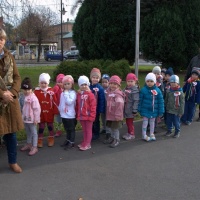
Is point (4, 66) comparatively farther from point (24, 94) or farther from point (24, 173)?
point (24, 173)

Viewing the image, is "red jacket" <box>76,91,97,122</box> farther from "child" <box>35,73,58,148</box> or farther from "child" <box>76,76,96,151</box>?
"child" <box>35,73,58,148</box>

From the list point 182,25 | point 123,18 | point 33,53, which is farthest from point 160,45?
point 33,53

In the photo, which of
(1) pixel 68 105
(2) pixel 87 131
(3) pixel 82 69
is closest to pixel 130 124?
(2) pixel 87 131

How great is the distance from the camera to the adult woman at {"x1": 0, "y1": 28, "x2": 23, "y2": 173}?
398cm

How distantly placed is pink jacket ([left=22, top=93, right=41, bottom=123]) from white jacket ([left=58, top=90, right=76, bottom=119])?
0.47 meters

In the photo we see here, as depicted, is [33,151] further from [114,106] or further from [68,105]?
[114,106]

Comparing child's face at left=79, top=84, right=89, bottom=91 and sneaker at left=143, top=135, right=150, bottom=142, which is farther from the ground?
child's face at left=79, top=84, right=89, bottom=91

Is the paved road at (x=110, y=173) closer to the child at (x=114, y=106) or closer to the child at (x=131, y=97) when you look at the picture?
the child at (x=114, y=106)

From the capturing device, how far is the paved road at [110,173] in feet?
12.1

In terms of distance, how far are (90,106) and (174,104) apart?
1.93 meters

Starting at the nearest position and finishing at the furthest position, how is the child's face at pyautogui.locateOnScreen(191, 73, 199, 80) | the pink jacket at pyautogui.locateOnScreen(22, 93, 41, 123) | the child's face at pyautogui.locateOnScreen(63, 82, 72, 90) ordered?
the pink jacket at pyautogui.locateOnScreen(22, 93, 41, 123) < the child's face at pyautogui.locateOnScreen(63, 82, 72, 90) < the child's face at pyautogui.locateOnScreen(191, 73, 199, 80)

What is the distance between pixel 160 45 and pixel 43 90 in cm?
1223

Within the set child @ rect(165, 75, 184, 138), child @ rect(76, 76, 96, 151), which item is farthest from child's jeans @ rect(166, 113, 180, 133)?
child @ rect(76, 76, 96, 151)

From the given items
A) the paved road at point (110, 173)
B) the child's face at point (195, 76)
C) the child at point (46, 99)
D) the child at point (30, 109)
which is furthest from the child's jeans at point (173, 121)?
the child at point (30, 109)
